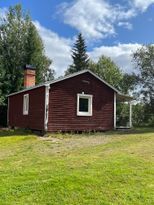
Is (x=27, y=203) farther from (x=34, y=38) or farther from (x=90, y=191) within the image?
(x=34, y=38)

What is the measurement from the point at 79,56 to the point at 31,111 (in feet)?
83.5

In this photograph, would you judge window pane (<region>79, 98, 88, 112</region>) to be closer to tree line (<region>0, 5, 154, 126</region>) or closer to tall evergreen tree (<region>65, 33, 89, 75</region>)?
tree line (<region>0, 5, 154, 126</region>)

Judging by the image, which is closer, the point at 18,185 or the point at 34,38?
the point at 18,185

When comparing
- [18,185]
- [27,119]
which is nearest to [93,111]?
[27,119]

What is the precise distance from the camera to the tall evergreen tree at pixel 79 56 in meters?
45.0

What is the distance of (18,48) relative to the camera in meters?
39.2

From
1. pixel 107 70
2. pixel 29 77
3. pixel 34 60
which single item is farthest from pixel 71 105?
pixel 107 70

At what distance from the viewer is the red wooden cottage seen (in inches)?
766

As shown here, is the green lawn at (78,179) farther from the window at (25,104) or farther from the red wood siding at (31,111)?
the window at (25,104)

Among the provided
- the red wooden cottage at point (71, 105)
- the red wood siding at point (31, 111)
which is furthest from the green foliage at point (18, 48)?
the red wooden cottage at point (71, 105)

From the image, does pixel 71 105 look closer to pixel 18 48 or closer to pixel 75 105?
pixel 75 105

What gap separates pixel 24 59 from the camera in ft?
126

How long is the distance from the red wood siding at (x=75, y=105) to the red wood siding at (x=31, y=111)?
29.6 inches

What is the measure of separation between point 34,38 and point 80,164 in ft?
108
